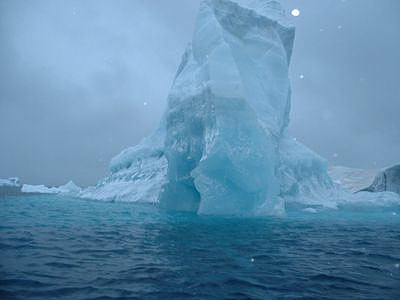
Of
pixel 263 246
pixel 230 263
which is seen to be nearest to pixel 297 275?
Result: pixel 230 263

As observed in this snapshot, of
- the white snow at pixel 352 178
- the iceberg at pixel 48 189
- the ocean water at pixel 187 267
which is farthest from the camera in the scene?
the iceberg at pixel 48 189

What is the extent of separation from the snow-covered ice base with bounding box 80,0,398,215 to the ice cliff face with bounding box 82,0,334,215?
0.07 metres

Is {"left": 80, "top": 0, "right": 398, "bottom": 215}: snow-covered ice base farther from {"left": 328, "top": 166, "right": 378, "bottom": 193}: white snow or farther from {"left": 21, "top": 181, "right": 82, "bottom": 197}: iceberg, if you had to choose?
{"left": 21, "top": 181, "right": 82, "bottom": 197}: iceberg

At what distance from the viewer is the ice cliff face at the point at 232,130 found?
2053 centimetres

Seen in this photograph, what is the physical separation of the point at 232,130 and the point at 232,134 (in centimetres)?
26

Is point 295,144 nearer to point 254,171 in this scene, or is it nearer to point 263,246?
point 254,171

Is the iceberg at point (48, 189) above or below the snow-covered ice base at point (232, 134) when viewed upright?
below

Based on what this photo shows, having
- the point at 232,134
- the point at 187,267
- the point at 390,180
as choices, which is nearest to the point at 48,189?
the point at 232,134

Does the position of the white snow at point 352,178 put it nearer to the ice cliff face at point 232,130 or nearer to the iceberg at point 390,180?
the iceberg at point 390,180

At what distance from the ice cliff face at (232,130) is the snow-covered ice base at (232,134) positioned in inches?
2.6

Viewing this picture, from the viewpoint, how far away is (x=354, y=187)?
56281 millimetres

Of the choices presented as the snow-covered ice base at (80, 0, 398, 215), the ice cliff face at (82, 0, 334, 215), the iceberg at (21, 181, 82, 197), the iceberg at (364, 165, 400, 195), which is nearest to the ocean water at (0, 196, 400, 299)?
the ice cliff face at (82, 0, 334, 215)

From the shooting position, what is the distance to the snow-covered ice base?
20547mm

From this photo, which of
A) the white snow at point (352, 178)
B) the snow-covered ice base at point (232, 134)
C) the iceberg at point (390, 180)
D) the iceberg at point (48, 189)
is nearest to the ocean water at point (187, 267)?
the snow-covered ice base at point (232, 134)
